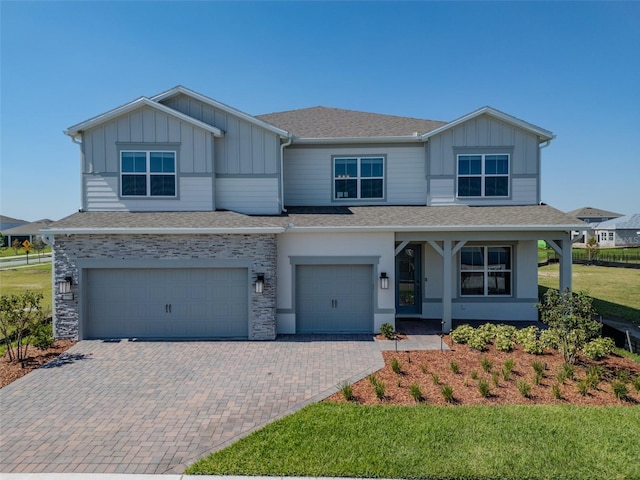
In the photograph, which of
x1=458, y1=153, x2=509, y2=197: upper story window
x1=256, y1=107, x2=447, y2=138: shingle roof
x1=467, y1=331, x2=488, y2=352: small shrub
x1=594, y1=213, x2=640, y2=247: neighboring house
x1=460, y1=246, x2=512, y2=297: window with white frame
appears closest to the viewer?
x1=467, y1=331, x2=488, y2=352: small shrub

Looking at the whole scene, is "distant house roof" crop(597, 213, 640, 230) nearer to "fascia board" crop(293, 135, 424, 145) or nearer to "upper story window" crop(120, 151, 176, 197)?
"fascia board" crop(293, 135, 424, 145)

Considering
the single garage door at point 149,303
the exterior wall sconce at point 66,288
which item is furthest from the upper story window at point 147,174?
the exterior wall sconce at point 66,288

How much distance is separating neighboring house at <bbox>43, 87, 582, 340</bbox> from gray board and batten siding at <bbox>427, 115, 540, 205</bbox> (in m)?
0.05

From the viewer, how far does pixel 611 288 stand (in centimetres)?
1880

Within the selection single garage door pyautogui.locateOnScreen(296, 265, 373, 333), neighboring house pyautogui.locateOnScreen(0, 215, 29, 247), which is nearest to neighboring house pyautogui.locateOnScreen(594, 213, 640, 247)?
single garage door pyautogui.locateOnScreen(296, 265, 373, 333)

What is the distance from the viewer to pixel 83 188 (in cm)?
1158

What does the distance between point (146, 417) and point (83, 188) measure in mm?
8645

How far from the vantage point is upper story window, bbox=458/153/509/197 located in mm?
12906

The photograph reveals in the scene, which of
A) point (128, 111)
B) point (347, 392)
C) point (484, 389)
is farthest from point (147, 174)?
point (484, 389)

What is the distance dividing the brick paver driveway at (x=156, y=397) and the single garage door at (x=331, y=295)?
93cm

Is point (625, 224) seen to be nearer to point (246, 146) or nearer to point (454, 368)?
point (454, 368)

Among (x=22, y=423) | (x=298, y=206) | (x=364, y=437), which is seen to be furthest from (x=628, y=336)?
(x=22, y=423)

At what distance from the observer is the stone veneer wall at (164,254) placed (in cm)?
1039

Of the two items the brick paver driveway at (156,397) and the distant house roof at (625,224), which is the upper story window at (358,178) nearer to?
the brick paver driveway at (156,397)
